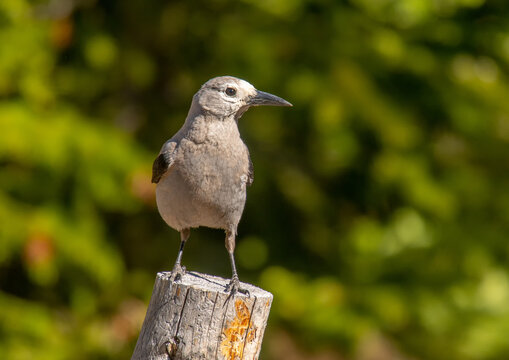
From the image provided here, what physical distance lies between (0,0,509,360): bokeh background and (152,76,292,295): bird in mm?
2677

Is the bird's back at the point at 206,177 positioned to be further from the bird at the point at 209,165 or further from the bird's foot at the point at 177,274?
the bird's foot at the point at 177,274

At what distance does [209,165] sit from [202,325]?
2.86ft

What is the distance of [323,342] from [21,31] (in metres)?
4.08

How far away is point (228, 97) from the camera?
3.82 m

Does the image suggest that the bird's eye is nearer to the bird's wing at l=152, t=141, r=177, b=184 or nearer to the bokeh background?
the bird's wing at l=152, t=141, r=177, b=184

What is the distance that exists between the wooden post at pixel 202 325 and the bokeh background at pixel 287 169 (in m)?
3.53

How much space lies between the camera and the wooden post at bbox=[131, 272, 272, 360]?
10.3 ft

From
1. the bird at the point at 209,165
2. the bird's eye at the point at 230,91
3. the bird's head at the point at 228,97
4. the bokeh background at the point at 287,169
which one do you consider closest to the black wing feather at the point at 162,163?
the bird at the point at 209,165

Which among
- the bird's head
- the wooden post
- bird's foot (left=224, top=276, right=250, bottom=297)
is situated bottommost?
the wooden post

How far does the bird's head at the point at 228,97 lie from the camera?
379cm

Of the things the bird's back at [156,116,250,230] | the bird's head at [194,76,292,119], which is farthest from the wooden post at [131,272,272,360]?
the bird's head at [194,76,292,119]

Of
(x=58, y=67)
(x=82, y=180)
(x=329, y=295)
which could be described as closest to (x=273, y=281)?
(x=329, y=295)

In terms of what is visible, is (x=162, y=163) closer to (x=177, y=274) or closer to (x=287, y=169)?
(x=177, y=274)

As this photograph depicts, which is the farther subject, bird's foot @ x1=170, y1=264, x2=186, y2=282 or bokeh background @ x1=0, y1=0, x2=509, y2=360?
bokeh background @ x1=0, y1=0, x2=509, y2=360
